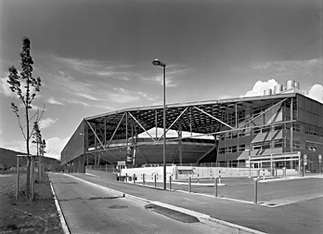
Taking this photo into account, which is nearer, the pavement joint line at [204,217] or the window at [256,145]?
the pavement joint line at [204,217]

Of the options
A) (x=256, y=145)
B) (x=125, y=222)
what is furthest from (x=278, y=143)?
(x=125, y=222)

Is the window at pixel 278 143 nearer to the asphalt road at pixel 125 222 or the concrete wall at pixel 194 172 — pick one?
the concrete wall at pixel 194 172

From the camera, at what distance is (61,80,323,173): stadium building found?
155ft

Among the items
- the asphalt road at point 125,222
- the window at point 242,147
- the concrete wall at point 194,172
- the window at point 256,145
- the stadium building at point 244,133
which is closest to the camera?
the asphalt road at point 125,222

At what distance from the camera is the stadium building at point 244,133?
155 ft

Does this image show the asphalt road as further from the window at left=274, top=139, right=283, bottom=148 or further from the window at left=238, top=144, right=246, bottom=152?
the window at left=238, top=144, right=246, bottom=152

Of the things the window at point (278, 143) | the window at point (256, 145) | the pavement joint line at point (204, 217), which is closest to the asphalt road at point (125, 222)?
the pavement joint line at point (204, 217)

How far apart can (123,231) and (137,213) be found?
294 centimetres

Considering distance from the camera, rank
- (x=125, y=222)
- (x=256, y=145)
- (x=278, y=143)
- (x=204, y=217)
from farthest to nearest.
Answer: (x=256, y=145) < (x=278, y=143) < (x=204, y=217) < (x=125, y=222)

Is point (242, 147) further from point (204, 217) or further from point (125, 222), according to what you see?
point (125, 222)

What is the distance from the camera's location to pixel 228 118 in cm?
6025

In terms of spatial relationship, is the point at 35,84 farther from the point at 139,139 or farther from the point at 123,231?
the point at 139,139

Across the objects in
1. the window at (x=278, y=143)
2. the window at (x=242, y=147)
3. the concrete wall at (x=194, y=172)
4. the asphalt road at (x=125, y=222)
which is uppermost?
the window at (x=278, y=143)

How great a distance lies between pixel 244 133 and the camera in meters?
56.2
